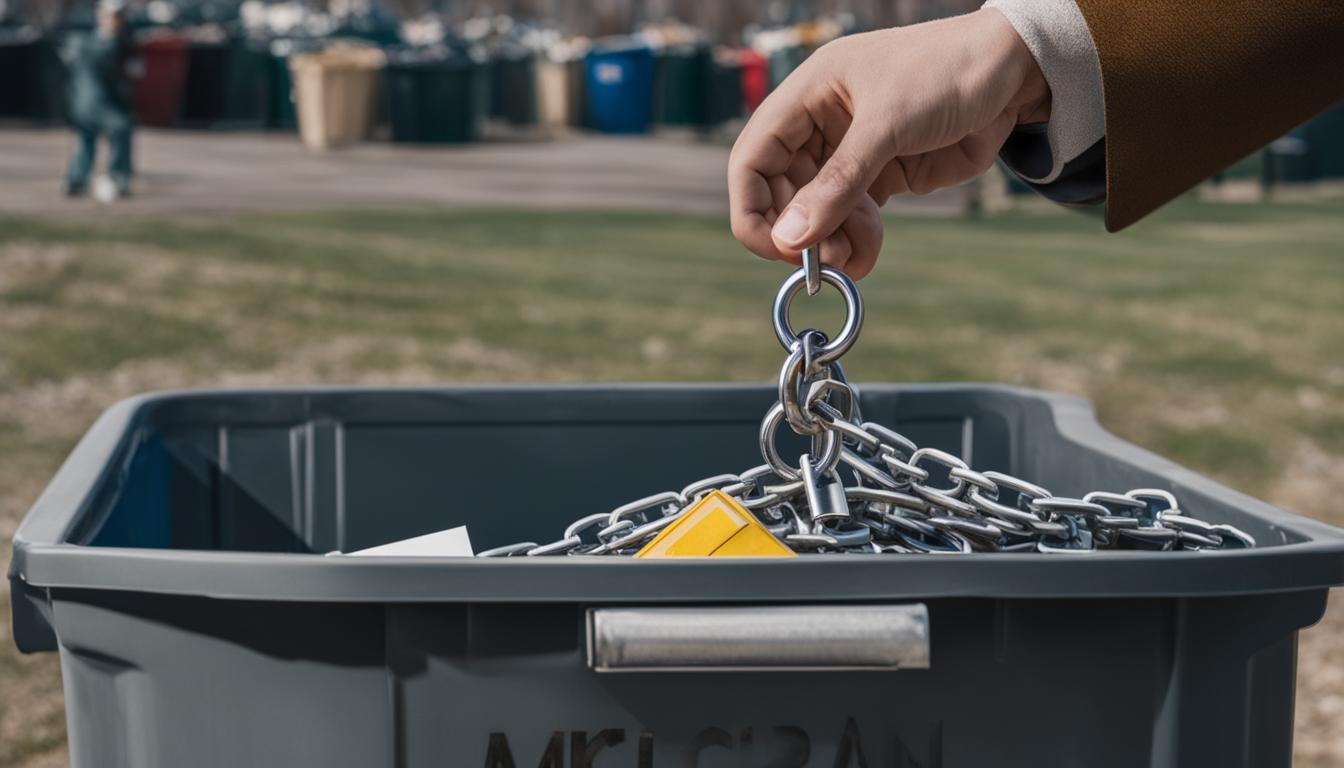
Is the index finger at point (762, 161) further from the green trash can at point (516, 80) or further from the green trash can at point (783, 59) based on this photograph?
the green trash can at point (516, 80)

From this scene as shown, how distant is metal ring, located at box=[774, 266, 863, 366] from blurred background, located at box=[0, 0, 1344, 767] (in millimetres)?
2796

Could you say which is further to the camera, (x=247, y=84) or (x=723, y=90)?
(x=723, y=90)

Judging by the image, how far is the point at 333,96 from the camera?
18.4 meters

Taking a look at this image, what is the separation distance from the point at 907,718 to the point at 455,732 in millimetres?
324

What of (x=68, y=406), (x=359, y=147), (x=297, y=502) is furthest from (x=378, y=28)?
(x=297, y=502)

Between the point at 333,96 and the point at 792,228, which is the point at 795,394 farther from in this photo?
the point at 333,96

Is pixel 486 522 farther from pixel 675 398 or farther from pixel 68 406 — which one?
pixel 68 406

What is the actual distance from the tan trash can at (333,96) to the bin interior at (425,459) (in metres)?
17.0

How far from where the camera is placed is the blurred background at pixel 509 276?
6641mm

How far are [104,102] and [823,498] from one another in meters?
12.8

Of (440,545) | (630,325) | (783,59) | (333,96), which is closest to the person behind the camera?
(440,545)

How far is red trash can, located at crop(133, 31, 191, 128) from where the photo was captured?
63.7ft

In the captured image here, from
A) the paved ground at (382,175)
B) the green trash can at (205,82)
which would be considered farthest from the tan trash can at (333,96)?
the green trash can at (205,82)

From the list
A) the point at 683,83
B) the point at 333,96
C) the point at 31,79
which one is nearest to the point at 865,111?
the point at 333,96
